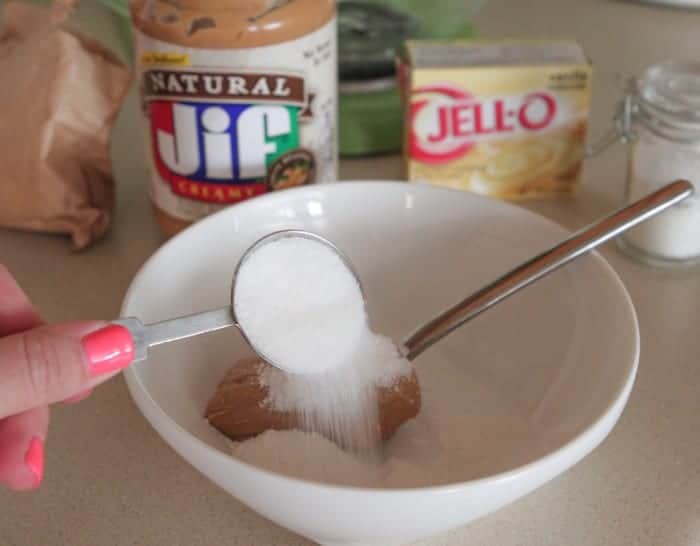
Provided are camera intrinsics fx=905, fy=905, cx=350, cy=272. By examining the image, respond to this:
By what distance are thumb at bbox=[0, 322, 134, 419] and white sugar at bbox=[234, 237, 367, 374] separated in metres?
0.11

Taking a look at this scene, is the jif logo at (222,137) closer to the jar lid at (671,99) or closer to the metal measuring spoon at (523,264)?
the metal measuring spoon at (523,264)

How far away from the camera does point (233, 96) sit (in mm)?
691

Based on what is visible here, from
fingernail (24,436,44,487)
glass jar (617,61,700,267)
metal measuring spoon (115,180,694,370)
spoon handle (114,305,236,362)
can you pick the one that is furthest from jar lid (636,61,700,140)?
fingernail (24,436,44,487)

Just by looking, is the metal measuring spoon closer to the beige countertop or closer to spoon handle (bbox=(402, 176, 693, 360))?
spoon handle (bbox=(402, 176, 693, 360))

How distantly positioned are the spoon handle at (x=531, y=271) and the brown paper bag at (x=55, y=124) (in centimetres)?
35

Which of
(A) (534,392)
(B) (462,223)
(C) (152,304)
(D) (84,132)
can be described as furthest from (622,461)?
(D) (84,132)

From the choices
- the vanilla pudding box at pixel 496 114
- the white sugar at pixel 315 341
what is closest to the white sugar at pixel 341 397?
the white sugar at pixel 315 341

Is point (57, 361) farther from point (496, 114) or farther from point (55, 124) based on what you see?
point (496, 114)

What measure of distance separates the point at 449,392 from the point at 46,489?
0.93 ft

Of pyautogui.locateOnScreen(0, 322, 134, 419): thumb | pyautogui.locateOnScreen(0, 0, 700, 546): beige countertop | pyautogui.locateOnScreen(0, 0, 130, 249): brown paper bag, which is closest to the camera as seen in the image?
pyautogui.locateOnScreen(0, 322, 134, 419): thumb

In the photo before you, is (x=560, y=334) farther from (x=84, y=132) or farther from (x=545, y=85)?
(x=84, y=132)

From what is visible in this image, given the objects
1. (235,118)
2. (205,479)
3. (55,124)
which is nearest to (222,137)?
(235,118)

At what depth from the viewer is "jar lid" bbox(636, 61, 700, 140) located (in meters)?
0.73

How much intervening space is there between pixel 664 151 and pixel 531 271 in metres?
0.23
